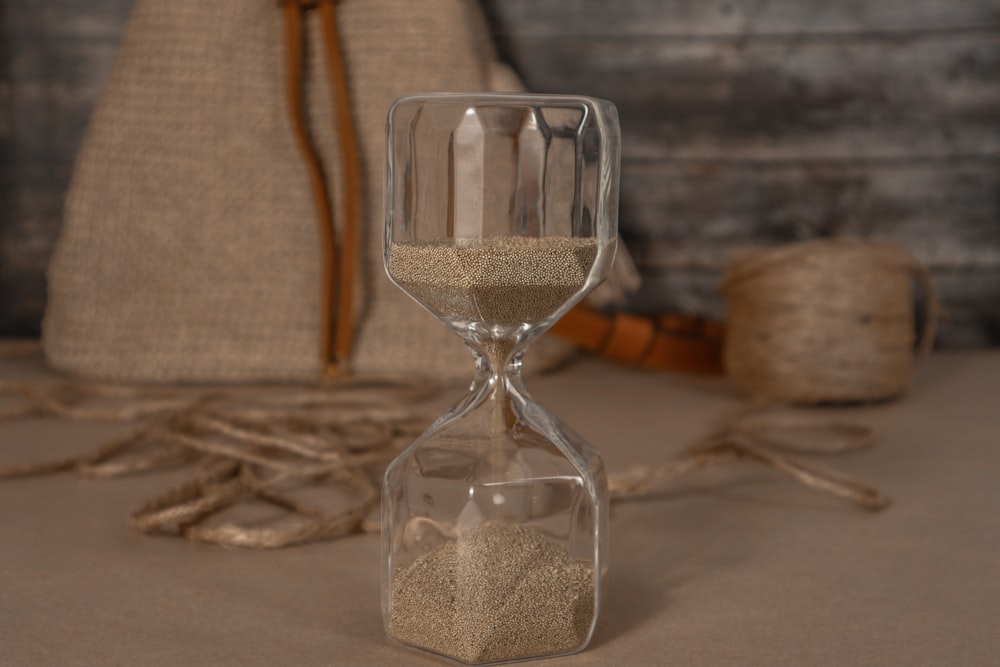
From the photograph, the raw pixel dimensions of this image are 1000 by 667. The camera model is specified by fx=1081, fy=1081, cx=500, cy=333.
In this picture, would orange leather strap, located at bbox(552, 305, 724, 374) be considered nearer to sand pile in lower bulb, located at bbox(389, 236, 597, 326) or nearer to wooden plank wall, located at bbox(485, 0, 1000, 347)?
wooden plank wall, located at bbox(485, 0, 1000, 347)

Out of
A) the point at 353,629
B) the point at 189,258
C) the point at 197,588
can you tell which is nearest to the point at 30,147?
the point at 189,258

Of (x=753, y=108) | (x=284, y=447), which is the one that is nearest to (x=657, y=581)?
(x=284, y=447)

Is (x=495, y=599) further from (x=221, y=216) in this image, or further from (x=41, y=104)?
(x=41, y=104)

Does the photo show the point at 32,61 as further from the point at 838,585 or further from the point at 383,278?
the point at 838,585

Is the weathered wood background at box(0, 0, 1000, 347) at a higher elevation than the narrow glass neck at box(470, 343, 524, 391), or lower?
higher

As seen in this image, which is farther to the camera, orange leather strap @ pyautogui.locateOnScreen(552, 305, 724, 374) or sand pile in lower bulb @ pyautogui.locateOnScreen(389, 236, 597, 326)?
orange leather strap @ pyautogui.locateOnScreen(552, 305, 724, 374)

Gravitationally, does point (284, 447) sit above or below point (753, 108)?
below

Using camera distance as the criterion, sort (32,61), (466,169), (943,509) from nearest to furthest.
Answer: (466,169) → (943,509) → (32,61)

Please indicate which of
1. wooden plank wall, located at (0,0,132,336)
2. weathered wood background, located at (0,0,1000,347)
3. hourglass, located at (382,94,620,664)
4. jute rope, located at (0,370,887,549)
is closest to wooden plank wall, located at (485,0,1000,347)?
weathered wood background, located at (0,0,1000,347)
